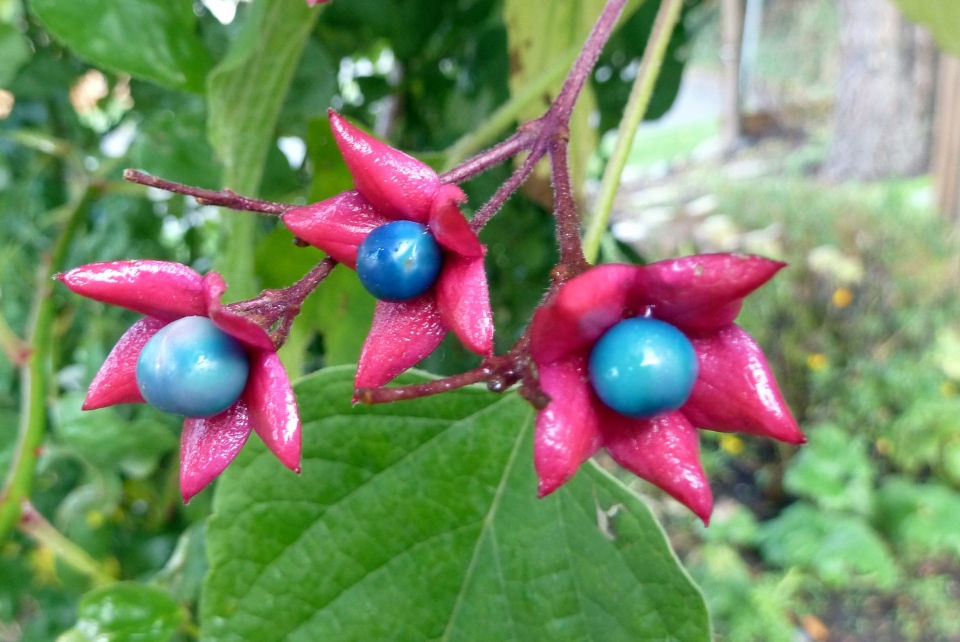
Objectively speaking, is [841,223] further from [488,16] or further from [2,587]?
[2,587]

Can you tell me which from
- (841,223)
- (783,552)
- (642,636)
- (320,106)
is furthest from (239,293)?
(841,223)

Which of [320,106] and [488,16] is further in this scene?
[488,16]

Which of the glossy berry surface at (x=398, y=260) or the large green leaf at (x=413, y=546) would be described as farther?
the large green leaf at (x=413, y=546)

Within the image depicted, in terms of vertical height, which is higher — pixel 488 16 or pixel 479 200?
pixel 488 16

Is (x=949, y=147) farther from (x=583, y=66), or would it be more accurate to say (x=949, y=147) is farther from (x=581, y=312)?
(x=581, y=312)

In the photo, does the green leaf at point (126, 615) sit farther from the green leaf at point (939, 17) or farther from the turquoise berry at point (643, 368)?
the green leaf at point (939, 17)

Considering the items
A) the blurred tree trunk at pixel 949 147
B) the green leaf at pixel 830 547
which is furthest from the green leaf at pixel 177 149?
the blurred tree trunk at pixel 949 147

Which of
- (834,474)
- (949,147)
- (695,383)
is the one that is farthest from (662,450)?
(949,147)

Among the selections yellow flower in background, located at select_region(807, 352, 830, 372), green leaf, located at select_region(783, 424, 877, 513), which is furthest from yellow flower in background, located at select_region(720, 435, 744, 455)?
yellow flower in background, located at select_region(807, 352, 830, 372)
